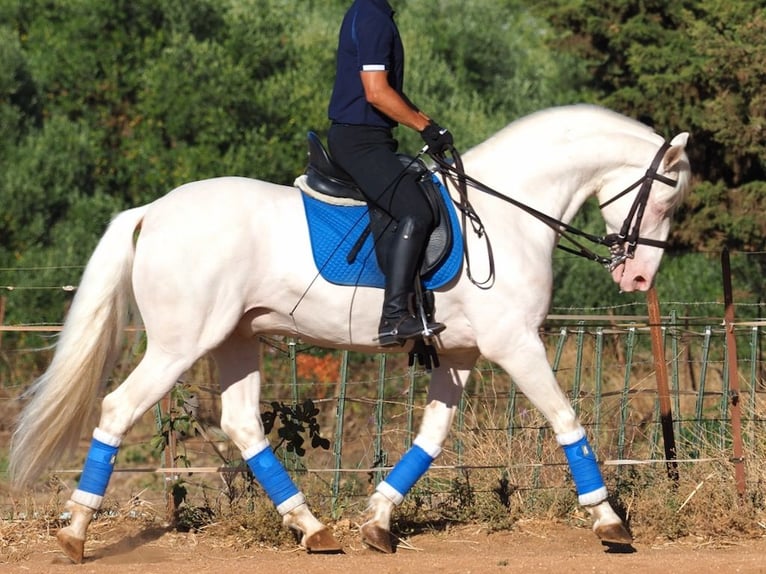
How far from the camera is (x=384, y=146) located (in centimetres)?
665

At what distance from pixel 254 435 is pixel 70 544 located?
1202mm

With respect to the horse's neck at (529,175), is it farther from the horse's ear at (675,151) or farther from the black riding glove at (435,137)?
the horse's ear at (675,151)

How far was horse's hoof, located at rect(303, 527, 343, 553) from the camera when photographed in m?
6.79

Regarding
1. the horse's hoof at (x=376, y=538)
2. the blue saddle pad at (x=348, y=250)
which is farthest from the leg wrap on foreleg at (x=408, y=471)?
the blue saddle pad at (x=348, y=250)

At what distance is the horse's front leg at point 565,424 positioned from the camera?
6.56 meters

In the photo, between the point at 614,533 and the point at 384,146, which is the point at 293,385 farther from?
the point at 614,533

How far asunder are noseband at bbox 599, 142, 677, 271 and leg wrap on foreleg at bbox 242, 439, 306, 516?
2258 millimetres

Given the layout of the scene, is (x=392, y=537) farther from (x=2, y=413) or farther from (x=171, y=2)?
(x=171, y=2)

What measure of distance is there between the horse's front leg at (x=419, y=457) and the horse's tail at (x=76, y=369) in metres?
1.75

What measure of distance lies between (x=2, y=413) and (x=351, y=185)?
1071 centimetres

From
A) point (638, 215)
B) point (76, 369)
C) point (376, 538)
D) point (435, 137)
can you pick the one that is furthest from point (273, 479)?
point (638, 215)

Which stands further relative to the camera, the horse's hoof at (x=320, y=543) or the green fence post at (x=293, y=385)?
the green fence post at (x=293, y=385)

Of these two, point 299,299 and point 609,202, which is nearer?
point 299,299

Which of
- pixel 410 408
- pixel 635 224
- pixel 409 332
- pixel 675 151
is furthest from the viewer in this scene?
pixel 410 408
